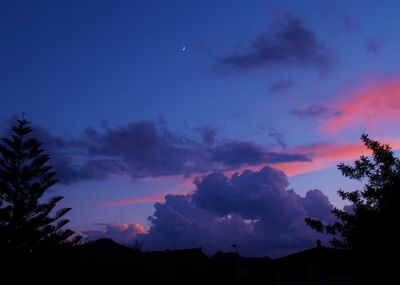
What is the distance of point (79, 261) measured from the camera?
12273mm

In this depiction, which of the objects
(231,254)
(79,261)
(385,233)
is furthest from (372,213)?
(231,254)

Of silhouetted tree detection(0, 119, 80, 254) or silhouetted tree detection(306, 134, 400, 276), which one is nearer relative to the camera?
silhouetted tree detection(306, 134, 400, 276)

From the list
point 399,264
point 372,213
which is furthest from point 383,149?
point 399,264

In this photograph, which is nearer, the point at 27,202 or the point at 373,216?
the point at 373,216

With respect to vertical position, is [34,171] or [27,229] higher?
[34,171]

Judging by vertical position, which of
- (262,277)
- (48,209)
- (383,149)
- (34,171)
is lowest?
(262,277)

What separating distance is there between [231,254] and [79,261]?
45130 mm

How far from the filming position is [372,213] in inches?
387

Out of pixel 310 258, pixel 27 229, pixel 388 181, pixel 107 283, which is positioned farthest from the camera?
pixel 310 258

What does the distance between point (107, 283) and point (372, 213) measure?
6437 mm

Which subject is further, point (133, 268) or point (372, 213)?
point (133, 268)

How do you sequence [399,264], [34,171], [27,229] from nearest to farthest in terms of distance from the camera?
[399,264]
[27,229]
[34,171]

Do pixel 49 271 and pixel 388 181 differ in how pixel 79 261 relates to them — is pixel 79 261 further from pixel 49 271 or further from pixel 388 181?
pixel 388 181

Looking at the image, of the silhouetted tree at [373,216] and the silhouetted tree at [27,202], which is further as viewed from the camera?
the silhouetted tree at [27,202]
